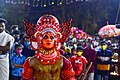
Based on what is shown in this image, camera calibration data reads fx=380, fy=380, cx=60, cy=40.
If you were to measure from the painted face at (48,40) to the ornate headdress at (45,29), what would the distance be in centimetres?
6

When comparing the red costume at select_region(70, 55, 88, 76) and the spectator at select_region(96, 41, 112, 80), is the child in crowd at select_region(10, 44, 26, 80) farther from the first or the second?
the spectator at select_region(96, 41, 112, 80)

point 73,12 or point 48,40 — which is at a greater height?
point 48,40

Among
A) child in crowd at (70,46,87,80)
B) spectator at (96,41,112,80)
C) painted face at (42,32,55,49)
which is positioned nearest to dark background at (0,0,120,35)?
spectator at (96,41,112,80)

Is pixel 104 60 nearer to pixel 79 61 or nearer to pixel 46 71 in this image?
pixel 79 61

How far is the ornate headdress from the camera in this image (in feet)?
19.0

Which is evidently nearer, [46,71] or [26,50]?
[46,71]

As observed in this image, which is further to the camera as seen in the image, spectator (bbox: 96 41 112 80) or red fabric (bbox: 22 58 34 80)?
spectator (bbox: 96 41 112 80)

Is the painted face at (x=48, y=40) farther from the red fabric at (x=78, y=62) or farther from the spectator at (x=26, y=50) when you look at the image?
the spectator at (x=26, y=50)

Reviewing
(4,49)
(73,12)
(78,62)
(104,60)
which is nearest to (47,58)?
(4,49)

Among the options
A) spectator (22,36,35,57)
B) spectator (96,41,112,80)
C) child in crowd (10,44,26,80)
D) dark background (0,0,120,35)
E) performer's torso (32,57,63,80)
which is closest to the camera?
performer's torso (32,57,63,80)

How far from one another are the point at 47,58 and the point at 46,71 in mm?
193

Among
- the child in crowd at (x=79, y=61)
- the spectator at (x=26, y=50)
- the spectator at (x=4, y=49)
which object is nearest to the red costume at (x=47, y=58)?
the spectator at (x=4, y=49)

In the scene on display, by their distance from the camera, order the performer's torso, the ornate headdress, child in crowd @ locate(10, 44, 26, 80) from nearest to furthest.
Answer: the performer's torso, the ornate headdress, child in crowd @ locate(10, 44, 26, 80)

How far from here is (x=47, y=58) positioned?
5648 mm
